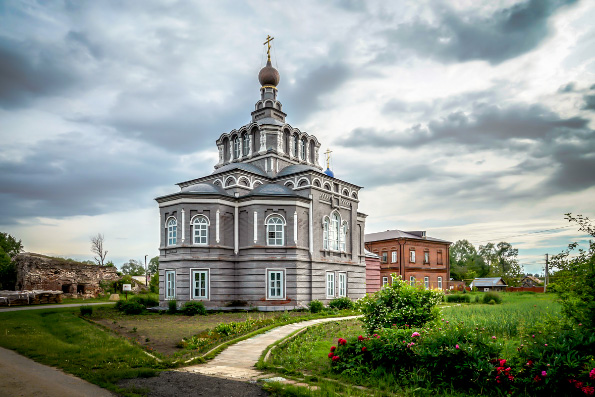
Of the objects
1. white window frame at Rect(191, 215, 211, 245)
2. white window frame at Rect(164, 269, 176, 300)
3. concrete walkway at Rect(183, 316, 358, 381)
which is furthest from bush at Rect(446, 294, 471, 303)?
concrete walkway at Rect(183, 316, 358, 381)

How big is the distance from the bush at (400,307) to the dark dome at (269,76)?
25.4 meters

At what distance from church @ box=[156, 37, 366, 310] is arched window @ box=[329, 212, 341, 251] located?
7 centimetres

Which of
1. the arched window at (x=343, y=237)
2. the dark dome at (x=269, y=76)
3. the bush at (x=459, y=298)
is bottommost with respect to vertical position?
the bush at (x=459, y=298)

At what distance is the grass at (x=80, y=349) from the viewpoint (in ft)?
33.4

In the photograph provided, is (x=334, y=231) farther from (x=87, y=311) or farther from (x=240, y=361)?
(x=240, y=361)

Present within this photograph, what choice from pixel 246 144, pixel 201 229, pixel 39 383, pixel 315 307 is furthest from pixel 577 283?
pixel 246 144

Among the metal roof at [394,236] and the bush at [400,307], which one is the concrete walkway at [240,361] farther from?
the metal roof at [394,236]

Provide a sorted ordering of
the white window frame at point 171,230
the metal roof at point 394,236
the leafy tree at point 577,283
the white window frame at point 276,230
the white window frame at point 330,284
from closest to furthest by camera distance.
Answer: the leafy tree at point 577,283 → the white window frame at point 276,230 → the white window frame at point 171,230 → the white window frame at point 330,284 → the metal roof at point 394,236

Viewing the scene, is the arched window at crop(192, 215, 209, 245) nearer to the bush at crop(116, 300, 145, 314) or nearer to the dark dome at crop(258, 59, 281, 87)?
the bush at crop(116, 300, 145, 314)

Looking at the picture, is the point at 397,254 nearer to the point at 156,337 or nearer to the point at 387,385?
the point at 156,337

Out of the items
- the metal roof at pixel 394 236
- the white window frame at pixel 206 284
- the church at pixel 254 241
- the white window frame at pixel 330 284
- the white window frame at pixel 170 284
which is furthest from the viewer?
the metal roof at pixel 394 236

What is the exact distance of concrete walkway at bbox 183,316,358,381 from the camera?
1008 cm

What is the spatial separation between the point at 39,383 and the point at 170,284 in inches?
690

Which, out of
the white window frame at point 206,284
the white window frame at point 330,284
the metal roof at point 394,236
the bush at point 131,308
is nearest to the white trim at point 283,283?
the white window frame at point 206,284
